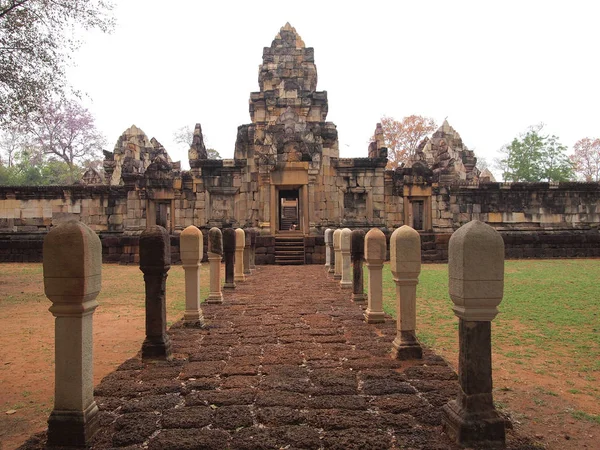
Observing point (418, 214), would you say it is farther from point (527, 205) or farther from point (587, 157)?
point (587, 157)

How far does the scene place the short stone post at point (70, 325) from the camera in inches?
122

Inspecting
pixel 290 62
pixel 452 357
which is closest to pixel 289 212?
pixel 290 62

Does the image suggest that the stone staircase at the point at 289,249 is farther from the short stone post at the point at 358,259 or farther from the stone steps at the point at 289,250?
the short stone post at the point at 358,259

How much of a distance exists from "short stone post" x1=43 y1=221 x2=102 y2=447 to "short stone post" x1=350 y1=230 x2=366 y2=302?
581cm

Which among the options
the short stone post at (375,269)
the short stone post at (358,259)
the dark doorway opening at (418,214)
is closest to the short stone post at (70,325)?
the short stone post at (375,269)

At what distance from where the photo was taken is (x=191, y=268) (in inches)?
258

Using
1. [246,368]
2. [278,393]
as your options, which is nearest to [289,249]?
[246,368]

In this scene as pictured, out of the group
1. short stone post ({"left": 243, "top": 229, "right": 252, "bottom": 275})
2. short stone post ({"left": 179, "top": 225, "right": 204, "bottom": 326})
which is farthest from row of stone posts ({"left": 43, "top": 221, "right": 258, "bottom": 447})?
short stone post ({"left": 243, "top": 229, "right": 252, "bottom": 275})

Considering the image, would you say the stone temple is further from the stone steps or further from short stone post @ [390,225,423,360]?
short stone post @ [390,225,423,360]

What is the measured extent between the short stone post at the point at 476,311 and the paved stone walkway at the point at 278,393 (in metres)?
0.26

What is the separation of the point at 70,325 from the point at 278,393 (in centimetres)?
180

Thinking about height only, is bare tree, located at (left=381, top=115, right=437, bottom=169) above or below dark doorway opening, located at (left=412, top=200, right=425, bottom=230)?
above

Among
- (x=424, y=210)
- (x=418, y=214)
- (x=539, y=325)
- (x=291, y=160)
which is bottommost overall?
(x=539, y=325)

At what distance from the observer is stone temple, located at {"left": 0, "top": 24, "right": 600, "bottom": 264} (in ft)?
61.1
